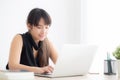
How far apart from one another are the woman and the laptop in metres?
0.55

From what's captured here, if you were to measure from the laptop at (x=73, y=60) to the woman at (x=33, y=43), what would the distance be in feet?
1.80

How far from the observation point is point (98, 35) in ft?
11.5

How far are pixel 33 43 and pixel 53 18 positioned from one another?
51.9 inches

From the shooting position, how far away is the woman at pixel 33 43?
7.89ft

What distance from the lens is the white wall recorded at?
3.53 m

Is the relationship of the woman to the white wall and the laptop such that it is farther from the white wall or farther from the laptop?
the white wall

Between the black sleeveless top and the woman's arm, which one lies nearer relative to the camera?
the woman's arm

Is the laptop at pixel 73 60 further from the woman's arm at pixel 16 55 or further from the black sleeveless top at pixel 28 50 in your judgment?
the black sleeveless top at pixel 28 50

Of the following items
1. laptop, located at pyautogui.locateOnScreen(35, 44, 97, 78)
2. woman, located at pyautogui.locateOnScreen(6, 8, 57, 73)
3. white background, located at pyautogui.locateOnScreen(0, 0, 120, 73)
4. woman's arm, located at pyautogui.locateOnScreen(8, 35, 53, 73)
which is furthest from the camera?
white background, located at pyautogui.locateOnScreen(0, 0, 120, 73)

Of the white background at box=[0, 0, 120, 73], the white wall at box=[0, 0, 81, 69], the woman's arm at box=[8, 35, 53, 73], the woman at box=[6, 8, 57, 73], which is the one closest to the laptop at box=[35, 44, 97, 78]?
the woman's arm at box=[8, 35, 53, 73]

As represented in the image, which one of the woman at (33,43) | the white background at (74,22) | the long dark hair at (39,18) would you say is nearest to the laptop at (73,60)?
the woman at (33,43)

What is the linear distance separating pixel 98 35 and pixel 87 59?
5.23ft

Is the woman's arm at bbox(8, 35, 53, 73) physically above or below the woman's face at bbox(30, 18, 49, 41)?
below

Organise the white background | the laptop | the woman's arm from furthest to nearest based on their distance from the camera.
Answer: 1. the white background
2. the woman's arm
3. the laptop
